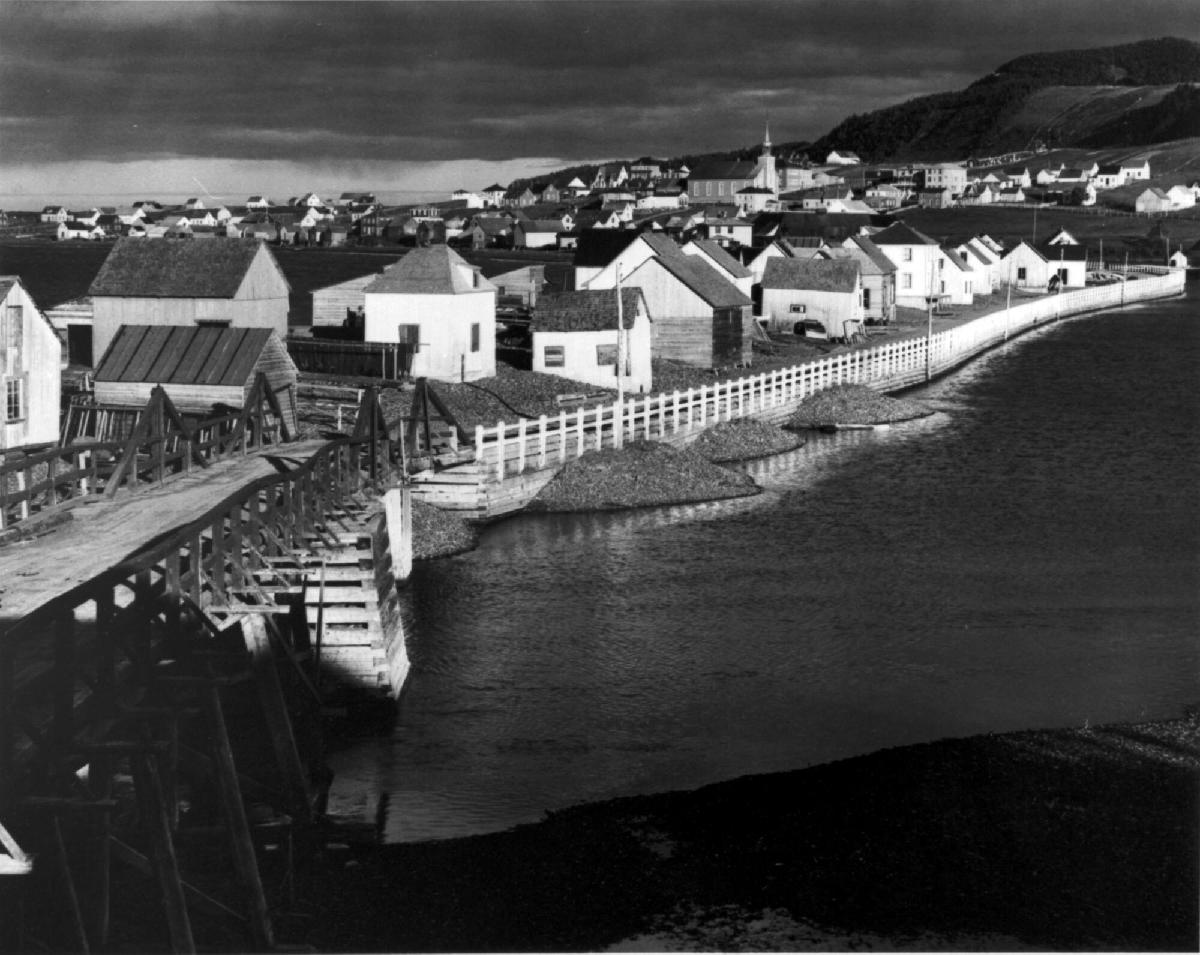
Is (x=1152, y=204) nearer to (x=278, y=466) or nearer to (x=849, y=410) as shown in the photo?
(x=849, y=410)

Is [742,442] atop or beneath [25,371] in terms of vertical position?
beneath

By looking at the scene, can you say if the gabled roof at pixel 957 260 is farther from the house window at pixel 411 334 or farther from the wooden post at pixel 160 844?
the wooden post at pixel 160 844

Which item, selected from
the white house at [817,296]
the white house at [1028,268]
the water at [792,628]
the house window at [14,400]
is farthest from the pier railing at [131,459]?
the white house at [1028,268]

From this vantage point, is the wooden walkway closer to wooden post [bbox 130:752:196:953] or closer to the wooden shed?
wooden post [bbox 130:752:196:953]

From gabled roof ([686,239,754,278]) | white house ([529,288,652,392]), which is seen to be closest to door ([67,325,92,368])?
white house ([529,288,652,392])

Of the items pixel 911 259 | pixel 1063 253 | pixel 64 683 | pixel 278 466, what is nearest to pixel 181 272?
pixel 278 466
